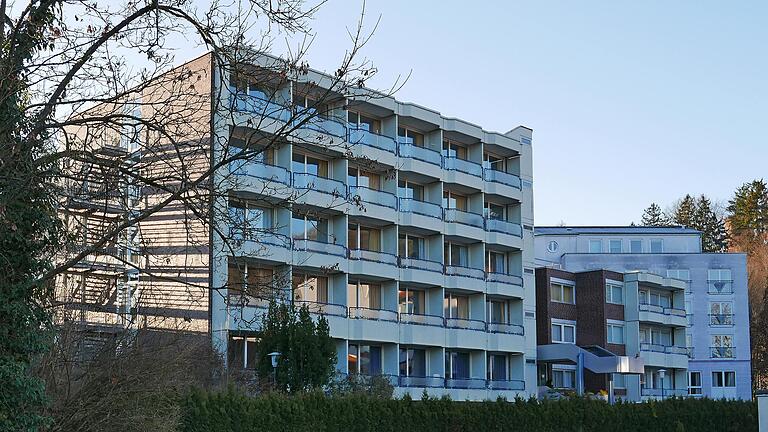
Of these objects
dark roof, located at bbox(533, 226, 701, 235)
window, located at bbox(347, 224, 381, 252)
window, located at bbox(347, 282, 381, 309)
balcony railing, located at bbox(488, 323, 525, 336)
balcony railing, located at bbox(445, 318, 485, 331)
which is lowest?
balcony railing, located at bbox(488, 323, 525, 336)

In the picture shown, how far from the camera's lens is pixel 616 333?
68.6 m

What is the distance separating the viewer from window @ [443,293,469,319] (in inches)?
2189

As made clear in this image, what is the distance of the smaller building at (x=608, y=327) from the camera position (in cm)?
6438

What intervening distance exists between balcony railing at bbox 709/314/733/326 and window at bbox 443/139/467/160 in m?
33.9

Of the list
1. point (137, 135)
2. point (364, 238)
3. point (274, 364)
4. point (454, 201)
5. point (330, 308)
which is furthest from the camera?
point (454, 201)

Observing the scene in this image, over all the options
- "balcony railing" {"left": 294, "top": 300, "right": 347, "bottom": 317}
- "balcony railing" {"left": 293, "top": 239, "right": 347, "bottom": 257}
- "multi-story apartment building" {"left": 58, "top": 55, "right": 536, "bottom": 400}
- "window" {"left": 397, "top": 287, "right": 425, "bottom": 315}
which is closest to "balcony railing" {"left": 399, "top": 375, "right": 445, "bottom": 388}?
"multi-story apartment building" {"left": 58, "top": 55, "right": 536, "bottom": 400}

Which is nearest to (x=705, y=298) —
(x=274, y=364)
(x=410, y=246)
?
(x=410, y=246)

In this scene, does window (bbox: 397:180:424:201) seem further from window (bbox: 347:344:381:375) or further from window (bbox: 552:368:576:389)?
window (bbox: 552:368:576:389)

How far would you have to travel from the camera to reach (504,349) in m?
56.7

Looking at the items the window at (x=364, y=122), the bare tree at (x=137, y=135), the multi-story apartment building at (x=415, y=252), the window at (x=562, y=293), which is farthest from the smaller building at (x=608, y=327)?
the bare tree at (x=137, y=135)

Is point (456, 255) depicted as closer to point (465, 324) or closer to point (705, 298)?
point (465, 324)

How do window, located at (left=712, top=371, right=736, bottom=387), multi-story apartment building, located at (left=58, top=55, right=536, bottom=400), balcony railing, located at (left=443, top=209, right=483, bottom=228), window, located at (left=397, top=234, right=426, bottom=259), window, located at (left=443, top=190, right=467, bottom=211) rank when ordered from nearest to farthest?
multi-story apartment building, located at (left=58, top=55, right=536, bottom=400), window, located at (left=397, top=234, right=426, bottom=259), balcony railing, located at (left=443, top=209, right=483, bottom=228), window, located at (left=443, top=190, right=467, bottom=211), window, located at (left=712, top=371, right=736, bottom=387)

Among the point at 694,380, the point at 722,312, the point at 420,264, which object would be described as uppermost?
the point at 420,264

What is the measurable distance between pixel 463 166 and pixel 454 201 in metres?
2.32
